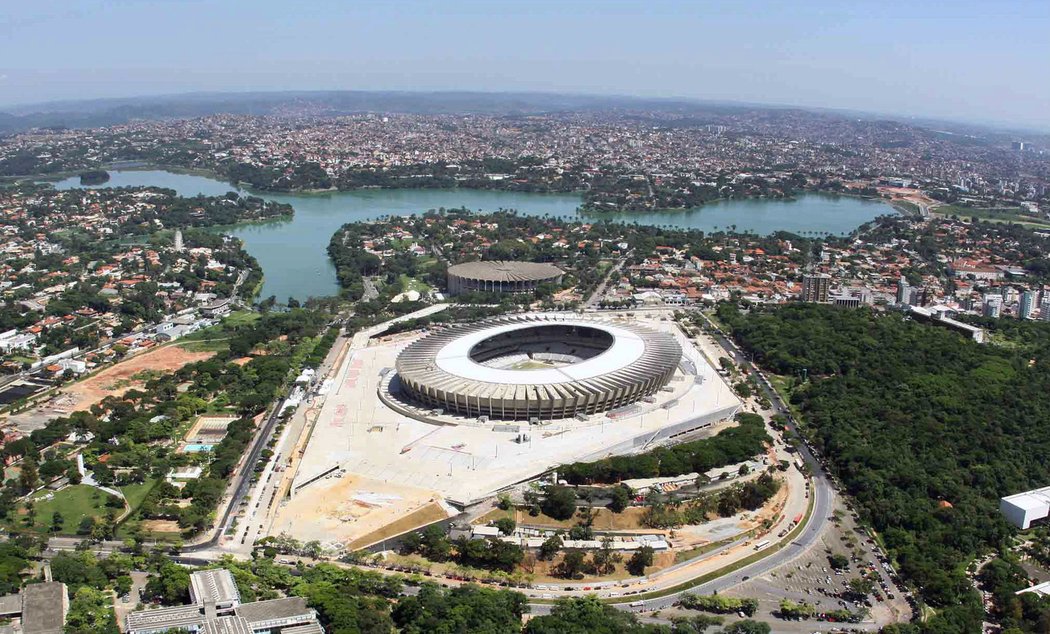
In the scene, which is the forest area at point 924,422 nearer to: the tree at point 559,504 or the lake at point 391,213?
the tree at point 559,504

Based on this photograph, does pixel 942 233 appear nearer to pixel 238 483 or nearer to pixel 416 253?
pixel 416 253

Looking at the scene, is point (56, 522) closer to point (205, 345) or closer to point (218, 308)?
point (205, 345)

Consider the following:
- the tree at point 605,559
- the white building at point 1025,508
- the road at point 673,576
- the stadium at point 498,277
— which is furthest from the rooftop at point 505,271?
the white building at point 1025,508

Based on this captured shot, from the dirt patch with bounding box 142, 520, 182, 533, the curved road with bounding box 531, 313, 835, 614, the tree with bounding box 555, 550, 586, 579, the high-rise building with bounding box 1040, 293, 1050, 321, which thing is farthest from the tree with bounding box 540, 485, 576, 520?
the high-rise building with bounding box 1040, 293, 1050, 321

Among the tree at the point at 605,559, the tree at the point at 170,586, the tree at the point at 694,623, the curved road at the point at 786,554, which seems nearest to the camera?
the tree at the point at 694,623

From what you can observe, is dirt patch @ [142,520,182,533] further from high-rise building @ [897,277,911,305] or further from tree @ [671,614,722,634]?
high-rise building @ [897,277,911,305]
